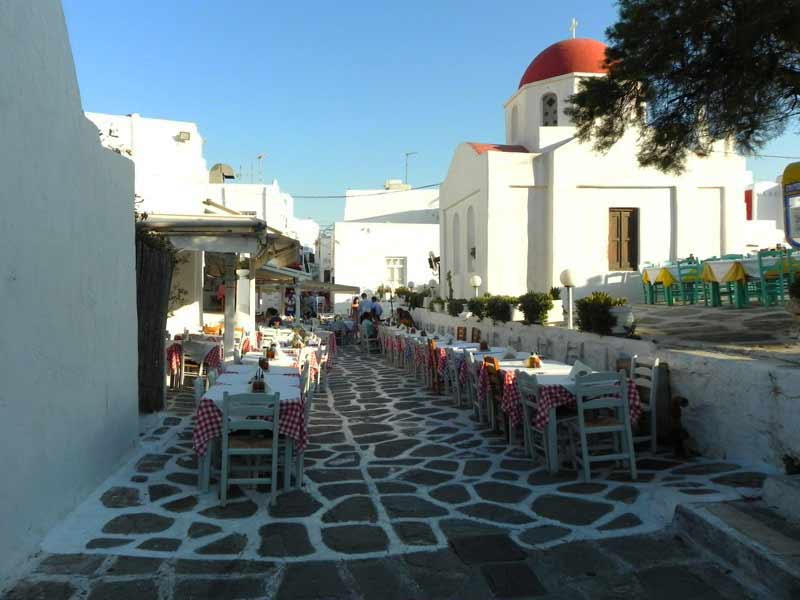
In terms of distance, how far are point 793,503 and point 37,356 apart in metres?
5.12

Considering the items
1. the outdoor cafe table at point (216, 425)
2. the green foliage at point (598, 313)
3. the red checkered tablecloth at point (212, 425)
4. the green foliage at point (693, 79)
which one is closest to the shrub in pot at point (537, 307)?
the green foliage at point (598, 313)

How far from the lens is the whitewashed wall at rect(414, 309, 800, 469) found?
17.0 ft

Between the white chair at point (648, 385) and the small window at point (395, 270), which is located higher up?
the small window at point (395, 270)

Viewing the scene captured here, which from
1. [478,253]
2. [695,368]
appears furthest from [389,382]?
[695,368]

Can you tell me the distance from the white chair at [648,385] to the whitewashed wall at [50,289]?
16.4 ft

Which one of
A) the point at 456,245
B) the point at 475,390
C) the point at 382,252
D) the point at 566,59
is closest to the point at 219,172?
the point at 382,252

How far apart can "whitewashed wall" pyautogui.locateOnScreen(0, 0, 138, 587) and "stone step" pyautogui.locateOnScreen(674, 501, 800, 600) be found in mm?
4273

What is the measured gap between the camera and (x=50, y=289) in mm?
4508

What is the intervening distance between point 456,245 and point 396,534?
16.2 metres

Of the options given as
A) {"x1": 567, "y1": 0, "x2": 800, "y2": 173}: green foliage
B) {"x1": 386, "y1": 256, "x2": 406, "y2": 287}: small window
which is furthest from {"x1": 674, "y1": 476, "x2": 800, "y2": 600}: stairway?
{"x1": 386, "y1": 256, "x2": 406, "y2": 287}: small window

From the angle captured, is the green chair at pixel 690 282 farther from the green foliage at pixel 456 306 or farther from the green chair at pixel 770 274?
the green foliage at pixel 456 306

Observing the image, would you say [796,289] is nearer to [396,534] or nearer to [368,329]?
[396,534]

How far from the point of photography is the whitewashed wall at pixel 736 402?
5.19 metres

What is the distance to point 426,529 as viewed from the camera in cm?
455
